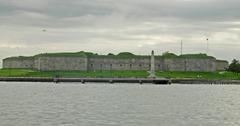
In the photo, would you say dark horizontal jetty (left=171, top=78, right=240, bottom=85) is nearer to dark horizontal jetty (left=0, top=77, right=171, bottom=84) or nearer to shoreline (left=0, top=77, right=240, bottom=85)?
shoreline (left=0, top=77, right=240, bottom=85)

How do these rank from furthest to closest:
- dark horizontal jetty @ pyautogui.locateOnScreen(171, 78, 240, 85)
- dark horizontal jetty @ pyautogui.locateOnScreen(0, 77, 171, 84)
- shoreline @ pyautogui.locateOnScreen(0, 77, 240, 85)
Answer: dark horizontal jetty @ pyautogui.locateOnScreen(171, 78, 240, 85), shoreline @ pyautogui.locateOnScreen(0, 77, 240, 85), dark horizontal jetty @ pyautogui.locateOnScreen(0, 77, 171, 84)

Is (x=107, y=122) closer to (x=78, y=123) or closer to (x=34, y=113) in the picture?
(x=78, y=123)

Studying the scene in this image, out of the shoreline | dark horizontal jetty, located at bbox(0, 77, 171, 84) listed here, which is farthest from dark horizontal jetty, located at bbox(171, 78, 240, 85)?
dark horizontal jetty, located at bbox(0, 77, 171, 84)

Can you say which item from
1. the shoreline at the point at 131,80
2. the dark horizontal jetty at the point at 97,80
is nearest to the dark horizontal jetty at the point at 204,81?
the shoreline at the point at 131,80

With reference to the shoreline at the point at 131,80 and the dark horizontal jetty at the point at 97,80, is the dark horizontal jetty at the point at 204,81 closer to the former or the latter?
the shoreline at the point at 131,80

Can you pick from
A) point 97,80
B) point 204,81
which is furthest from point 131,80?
point 204,81

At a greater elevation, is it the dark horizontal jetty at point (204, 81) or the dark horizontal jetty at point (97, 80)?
the dark horizontal jetty at point (97, 80)

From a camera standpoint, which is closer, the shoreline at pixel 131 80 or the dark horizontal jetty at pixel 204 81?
the shoreline at pixel 131 80

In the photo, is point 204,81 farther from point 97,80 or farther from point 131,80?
point 97,80

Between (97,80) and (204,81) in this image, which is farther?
(204,81)

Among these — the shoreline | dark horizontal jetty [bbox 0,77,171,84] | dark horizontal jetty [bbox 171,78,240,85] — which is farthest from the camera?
dark horizontal jetty [bbox 171,78,240,85]

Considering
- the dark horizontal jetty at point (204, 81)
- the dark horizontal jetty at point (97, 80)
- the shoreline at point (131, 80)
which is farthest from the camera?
the dark horizontal jetty at point (204, 81)

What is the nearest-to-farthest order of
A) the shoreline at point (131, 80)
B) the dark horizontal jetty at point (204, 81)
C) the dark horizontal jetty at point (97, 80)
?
the dark horizontal jetty at point (97, 80)
the shoreline at point (131, 80)
the dark horizontal jetty at point (204, 81)

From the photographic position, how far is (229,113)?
46188 mm
